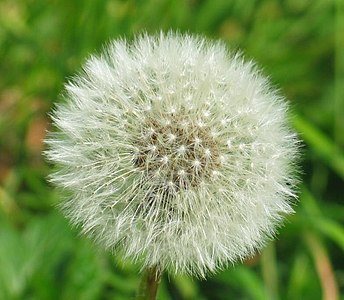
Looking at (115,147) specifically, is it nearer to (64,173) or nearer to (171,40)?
(64,173)

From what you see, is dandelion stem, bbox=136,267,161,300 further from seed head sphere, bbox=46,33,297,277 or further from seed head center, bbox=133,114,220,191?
seed head center, bbox=133,114,220,191

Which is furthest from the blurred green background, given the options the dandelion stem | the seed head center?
the seed head center

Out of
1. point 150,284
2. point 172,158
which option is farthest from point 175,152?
point 150,284

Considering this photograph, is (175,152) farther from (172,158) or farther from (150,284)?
(150,284)


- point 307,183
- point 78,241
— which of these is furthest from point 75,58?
point 307,183

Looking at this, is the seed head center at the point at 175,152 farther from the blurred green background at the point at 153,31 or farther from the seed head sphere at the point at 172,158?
the blurred green background at the point at 153,31
